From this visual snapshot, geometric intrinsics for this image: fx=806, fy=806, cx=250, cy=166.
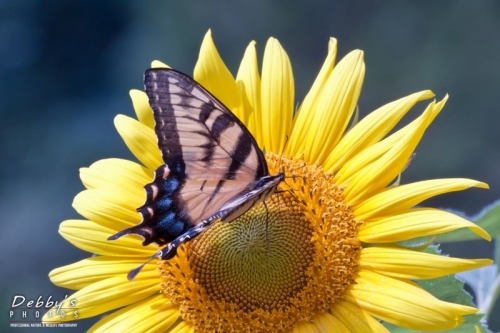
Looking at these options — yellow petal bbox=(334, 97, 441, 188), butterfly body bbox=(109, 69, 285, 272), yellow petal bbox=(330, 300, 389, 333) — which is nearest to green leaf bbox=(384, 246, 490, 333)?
yellow petal bbox=(330, 300, 389, 333)

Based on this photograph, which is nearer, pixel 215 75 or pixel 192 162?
pixel 192 162

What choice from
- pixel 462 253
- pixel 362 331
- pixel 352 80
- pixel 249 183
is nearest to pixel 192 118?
pixel 249 183

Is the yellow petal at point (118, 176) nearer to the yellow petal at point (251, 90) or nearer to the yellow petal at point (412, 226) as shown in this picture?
the yellow petal at point (251, 90)

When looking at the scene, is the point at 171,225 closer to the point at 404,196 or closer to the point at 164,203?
the point at 164,203

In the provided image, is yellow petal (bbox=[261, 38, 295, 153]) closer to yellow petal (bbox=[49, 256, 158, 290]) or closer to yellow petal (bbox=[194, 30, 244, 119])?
yellow petal (bbox=[194, 30, 244, 119])

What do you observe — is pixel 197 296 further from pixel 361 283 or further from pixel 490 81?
pixel 490 81

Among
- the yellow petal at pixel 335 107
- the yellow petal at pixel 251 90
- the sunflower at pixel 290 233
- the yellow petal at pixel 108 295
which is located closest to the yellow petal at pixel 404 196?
the sunflower at pixel 290 233

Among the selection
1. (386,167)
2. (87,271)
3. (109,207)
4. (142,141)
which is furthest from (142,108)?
(386,167)
